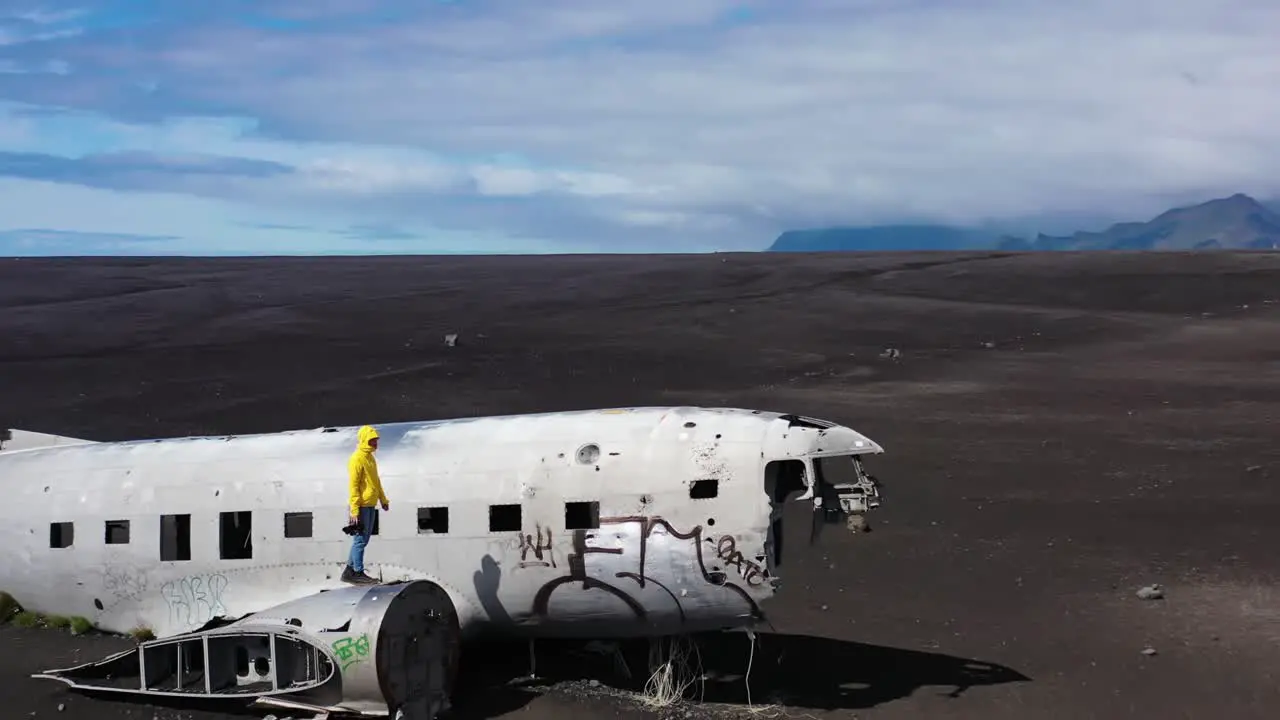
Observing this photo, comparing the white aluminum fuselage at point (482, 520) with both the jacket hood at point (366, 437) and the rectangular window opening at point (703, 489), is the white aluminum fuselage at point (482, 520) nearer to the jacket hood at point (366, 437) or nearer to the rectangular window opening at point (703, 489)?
the rectangular window opening at point (703, 489)

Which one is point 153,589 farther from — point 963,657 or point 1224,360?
point 1224,360

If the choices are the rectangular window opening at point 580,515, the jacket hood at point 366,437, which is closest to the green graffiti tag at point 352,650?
the jacket hood at point 366,437

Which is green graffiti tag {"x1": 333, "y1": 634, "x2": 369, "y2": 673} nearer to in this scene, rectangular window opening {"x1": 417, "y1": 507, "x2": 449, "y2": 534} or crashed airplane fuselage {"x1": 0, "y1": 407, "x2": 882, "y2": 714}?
crashed airplane fuselage {"x1": 0, "y1": 407, "x2": 882, "y2": 714}

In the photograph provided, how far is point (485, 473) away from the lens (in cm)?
1553

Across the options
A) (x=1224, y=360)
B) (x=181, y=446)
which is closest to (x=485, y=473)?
(x=181, y=446)

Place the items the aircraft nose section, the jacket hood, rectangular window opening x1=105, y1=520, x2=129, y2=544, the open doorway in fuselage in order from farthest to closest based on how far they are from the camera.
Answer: rectangular window opening x1=105, y1=520, x2=129, y2=544 → the jacket hood → the aircraft nose section → the open doorway in fuselage

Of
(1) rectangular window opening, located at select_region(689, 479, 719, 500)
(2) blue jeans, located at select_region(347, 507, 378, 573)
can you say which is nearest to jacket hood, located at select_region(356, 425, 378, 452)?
(2) blue jeans, located at select_region(347, 507, 378, 573)

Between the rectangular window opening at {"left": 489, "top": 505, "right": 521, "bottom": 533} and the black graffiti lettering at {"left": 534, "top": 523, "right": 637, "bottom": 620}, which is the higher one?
the rectangular window opening at {"left": 489, "top": 505, "right": 521, "bottom": 533}

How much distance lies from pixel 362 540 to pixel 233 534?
272cm

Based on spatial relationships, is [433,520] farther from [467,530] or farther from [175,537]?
[175,537]

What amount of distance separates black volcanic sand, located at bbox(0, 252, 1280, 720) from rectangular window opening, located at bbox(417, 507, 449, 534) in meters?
2.51

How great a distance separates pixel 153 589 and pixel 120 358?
39092mm

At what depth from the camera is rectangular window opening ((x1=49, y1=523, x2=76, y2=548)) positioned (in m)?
18.1

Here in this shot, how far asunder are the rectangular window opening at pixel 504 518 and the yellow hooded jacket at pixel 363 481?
1.53 metres
